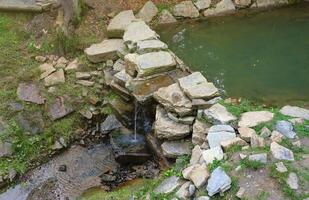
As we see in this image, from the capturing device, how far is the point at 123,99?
783 centimetres

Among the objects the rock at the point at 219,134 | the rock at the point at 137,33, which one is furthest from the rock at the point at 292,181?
the rock at the point at 137,33

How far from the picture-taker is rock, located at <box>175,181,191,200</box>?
5500mm

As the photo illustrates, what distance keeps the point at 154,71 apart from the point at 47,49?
7.84 feet

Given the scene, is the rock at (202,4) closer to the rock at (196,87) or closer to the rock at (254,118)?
the rock at (196,87)

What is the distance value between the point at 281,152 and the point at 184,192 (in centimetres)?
124

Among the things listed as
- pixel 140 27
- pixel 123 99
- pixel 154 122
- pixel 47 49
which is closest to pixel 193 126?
pixel 154 122

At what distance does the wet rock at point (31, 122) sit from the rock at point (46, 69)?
2.75ft

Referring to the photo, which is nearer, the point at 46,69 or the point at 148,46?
the point at 148,46

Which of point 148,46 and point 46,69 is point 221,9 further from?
point 46,69

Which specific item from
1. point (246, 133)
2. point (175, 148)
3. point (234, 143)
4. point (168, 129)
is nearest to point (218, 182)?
point (234, 143)

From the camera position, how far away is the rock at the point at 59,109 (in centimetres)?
770

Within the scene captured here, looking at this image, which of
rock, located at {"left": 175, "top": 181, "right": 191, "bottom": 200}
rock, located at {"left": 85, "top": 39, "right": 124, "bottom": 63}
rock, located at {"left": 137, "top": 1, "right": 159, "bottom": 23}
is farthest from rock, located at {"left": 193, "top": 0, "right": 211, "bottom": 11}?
rock, located at {"left": 175, "top": 181, "right": 191, "bottom": 200}

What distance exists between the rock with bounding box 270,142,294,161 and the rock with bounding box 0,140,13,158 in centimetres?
399

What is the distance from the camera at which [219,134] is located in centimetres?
613
